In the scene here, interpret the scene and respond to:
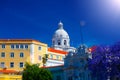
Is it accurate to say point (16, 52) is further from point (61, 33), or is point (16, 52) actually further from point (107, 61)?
point (107, 61)

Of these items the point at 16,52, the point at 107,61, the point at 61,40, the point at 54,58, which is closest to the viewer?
the point at 107,61

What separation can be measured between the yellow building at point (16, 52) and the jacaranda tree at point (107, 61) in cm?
4858

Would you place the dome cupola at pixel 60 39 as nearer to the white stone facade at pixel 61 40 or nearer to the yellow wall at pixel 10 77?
the white stone facade at pixel 61 40

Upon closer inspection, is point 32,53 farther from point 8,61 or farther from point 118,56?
point 118,56

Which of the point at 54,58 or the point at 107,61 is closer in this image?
the point at 107,61

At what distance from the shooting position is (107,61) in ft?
238

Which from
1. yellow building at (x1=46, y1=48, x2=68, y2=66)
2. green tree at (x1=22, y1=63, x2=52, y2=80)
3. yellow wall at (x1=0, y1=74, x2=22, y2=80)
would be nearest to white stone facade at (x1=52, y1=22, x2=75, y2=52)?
yellow building at (x1=46, y1=48, x2=68, y2=66)

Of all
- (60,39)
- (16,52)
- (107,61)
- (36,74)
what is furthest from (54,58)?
(107,61)

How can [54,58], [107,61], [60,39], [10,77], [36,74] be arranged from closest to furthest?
1. [107,61]
2. [36,74]
3. [10,77]
4. [54,58]
5. [60,39]

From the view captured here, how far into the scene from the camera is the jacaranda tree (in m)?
72.7

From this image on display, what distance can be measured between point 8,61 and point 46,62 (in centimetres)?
1236

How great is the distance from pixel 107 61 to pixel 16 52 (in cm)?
5376

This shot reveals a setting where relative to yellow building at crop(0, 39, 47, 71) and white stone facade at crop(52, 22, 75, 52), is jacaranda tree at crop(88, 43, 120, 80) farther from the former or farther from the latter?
white stone facade at crop(52, 22, 75, 52)

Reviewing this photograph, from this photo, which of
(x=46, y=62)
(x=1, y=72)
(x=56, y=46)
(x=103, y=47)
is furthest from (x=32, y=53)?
(x=103, y=47)
